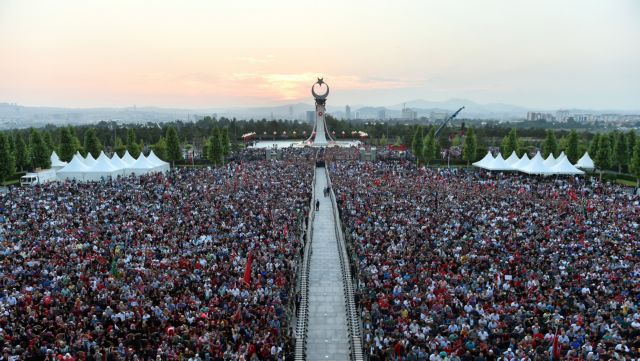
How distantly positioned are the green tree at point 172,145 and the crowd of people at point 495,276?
30.4 m

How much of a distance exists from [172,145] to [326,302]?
40.7 metres

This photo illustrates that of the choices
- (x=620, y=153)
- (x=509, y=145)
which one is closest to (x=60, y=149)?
(x=509, y=145)

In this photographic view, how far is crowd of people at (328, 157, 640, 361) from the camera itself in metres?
10.8

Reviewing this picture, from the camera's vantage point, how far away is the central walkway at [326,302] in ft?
40.4

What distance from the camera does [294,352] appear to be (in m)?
11.7

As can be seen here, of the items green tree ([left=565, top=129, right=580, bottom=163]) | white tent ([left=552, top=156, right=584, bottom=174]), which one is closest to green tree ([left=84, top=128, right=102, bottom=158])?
white tent ([left=552, top=156, right=584, bottom=174])

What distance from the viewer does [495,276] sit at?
1427 centimetres

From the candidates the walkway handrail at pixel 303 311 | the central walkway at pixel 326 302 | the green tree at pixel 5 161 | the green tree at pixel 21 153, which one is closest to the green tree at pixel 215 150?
the green tree at pixel 21 153

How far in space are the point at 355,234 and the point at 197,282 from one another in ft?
25.4

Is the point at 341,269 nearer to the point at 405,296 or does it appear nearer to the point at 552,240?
the point at 405,296

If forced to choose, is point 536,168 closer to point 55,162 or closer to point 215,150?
point 215,150

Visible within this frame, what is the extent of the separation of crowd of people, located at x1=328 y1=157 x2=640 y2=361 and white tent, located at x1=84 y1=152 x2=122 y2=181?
21.4 meters

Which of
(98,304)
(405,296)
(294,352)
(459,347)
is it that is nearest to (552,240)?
(405,296)

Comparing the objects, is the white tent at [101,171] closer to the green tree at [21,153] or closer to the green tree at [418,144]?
the green tree at [21,153]
